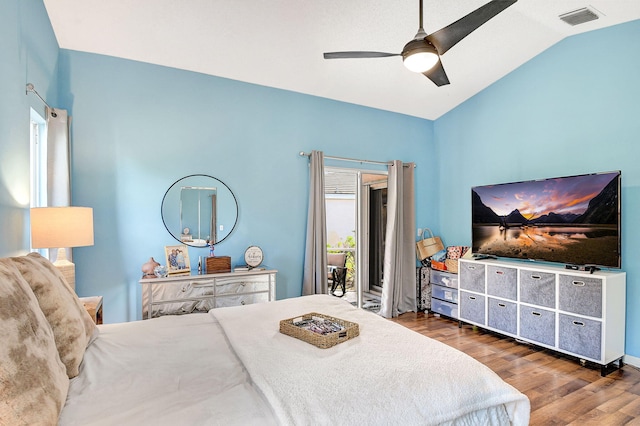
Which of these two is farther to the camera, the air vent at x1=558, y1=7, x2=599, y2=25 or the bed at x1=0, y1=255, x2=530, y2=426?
the air vent at x1=558, y1=7, x2=599, y2=25

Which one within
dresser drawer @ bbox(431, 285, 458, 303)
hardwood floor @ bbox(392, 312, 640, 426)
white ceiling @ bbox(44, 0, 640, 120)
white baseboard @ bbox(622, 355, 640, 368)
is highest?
white ceiling @ bbox(44, 0, 640, 120)

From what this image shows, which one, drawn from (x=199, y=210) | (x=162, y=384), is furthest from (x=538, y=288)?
(x=199, y=210)

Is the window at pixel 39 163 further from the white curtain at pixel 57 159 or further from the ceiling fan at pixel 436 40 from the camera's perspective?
the ceiling fan at pixel 436 40

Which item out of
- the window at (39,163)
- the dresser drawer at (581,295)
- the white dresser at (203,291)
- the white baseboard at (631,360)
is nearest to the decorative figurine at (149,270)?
the white dresser at (203,291)

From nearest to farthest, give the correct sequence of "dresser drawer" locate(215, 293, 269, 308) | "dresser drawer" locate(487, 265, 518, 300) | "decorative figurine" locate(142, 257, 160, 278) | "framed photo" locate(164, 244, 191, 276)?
"decorative figurine" locate(142, 257, 160, 278)
"framed photo" locate(164, 244, 191, 276)
"dresser drawer" locate(215, 293, 269, 308)
"dresser drawer" locate(487, 265, 518, 300)

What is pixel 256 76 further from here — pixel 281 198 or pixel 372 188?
pixel 372 188

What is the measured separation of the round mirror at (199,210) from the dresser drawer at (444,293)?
9.34 feet

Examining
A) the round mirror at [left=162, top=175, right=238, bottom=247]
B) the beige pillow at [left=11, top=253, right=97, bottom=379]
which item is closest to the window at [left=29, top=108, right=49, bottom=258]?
the round mirror at [left=162, top=175, right=238, bottom=247]

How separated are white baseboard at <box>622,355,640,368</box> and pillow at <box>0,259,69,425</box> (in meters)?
4.21

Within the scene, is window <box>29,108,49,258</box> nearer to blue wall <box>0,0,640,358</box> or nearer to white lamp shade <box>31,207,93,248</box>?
blue wall <box>0,0,640,358</box>

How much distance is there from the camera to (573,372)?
2920 mm

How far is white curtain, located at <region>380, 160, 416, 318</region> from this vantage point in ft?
15.1

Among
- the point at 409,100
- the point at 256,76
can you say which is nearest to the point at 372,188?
the point at 409,100

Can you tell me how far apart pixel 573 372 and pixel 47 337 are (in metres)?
3.74
